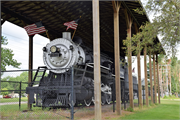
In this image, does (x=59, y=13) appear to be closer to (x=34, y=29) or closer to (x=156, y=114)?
(x=34, y=29)

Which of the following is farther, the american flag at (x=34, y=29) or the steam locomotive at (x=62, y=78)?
the american flag at (x=34, y=29)

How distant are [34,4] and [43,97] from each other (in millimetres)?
5047

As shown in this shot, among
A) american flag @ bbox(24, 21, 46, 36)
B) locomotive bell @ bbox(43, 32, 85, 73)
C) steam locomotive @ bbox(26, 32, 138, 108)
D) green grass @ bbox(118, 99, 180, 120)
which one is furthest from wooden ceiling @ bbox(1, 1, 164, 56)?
green grass @ bbox(118, 99, 180, 120)

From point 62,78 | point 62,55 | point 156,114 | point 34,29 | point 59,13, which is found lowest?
point 156,114

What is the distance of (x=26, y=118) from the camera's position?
7094 mm

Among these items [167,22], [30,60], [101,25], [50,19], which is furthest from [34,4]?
[167,22]

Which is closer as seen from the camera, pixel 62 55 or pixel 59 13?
pixel 62 55

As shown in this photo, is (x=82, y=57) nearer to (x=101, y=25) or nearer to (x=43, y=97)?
(x=43, y=97)

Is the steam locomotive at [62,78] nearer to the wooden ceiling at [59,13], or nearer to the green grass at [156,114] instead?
the wooden ceiling at [59,13]

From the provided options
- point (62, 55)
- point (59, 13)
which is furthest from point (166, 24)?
point (59, 13)

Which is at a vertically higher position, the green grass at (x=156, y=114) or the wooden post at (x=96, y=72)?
the wooden post at (x=96, y=72)

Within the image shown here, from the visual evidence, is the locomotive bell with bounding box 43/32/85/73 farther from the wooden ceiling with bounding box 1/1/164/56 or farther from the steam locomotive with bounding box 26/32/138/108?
the wooden ceiling with bounding box 1/1/164/56

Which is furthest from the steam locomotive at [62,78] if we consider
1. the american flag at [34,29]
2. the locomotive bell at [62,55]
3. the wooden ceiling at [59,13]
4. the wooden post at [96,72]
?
the wooden post at [96,72]

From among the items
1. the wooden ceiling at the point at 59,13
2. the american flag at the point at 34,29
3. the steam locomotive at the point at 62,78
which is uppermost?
the wooden ceiling at the point at 59,13
